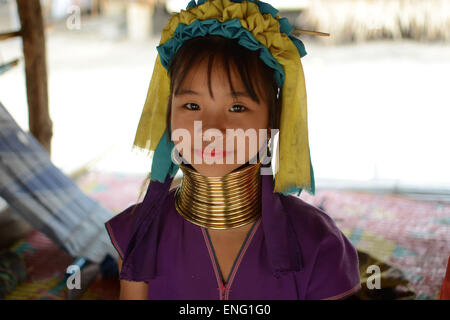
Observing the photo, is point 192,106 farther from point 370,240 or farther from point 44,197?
point 370,240

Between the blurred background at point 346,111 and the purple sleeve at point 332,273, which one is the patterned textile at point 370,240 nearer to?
the blurred background at point 346,111

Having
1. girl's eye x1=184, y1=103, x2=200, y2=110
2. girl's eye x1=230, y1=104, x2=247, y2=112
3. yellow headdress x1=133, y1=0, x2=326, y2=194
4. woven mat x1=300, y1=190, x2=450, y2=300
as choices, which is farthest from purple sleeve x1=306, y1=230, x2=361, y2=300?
woven mat x1=300, y1=190, x2=450, y2=300

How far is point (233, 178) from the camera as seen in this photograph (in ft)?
5.85

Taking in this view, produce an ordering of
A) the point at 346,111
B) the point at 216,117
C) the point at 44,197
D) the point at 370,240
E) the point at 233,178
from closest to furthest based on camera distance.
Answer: the point at 216,117 < the point at 233,178 < the point at 44,197 < the point at 370,240 < the point at 346,111

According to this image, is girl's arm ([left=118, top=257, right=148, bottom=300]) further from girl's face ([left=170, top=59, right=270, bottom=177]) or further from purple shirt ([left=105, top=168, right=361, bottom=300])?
girl's face ([left=170, top=59, right=270, bottom=177])

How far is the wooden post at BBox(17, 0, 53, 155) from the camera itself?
3668 mm

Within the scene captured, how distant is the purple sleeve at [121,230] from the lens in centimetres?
198

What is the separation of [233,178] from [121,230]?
0.57m

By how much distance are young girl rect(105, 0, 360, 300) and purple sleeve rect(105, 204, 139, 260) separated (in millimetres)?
13

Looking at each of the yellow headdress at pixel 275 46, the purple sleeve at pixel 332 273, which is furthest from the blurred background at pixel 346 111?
the purple sleeve at pixel 332 273

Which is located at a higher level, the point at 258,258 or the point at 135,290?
the point at 258,258

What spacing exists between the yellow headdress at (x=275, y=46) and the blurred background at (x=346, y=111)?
2.23ft

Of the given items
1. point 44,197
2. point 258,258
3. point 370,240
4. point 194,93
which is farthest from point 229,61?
point 370,240
